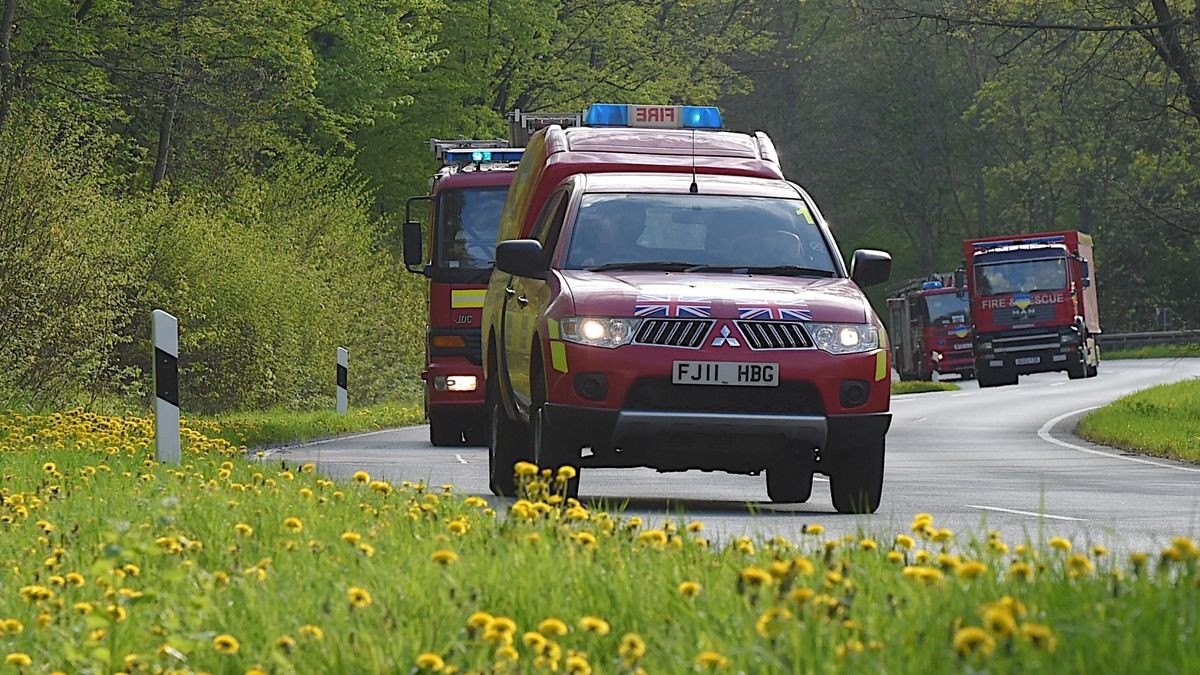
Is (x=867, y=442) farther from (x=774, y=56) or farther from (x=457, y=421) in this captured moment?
(x=774, y=56)

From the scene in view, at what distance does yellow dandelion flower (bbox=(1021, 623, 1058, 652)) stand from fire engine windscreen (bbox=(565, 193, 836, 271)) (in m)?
8.41

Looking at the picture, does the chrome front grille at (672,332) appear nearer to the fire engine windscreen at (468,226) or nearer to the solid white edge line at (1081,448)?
the solid white edge line at (1081,448)

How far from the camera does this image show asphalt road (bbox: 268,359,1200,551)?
11148 millimetres

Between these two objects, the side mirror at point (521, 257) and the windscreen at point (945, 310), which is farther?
the windscreen at point (945, 310)

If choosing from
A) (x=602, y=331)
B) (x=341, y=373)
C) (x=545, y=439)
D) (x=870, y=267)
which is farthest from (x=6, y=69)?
(x=602, y=331)

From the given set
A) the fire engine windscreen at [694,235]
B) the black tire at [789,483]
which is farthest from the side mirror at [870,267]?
the black tire at [789,483]

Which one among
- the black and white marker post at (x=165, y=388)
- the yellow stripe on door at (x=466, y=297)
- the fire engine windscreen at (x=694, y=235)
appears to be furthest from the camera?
the yellow stripe on door at (x=466, y=297)

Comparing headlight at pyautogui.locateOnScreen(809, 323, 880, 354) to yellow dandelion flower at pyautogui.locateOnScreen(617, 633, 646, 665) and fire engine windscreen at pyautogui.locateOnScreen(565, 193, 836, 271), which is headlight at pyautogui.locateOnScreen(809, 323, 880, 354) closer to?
fire engine windscreen at pyautogui.locateOnScreen(565, 193, 836, 271)

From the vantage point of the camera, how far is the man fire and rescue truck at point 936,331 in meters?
60.5

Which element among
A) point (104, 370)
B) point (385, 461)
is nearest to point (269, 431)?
point (104, 370)

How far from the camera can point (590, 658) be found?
5.14 metres

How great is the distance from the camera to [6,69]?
27156mm

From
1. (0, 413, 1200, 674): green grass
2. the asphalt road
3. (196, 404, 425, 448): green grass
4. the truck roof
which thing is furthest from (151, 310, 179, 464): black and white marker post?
(196, 404, 425, 448): green grass

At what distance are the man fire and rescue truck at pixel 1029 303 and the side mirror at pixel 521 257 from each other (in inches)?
1489
